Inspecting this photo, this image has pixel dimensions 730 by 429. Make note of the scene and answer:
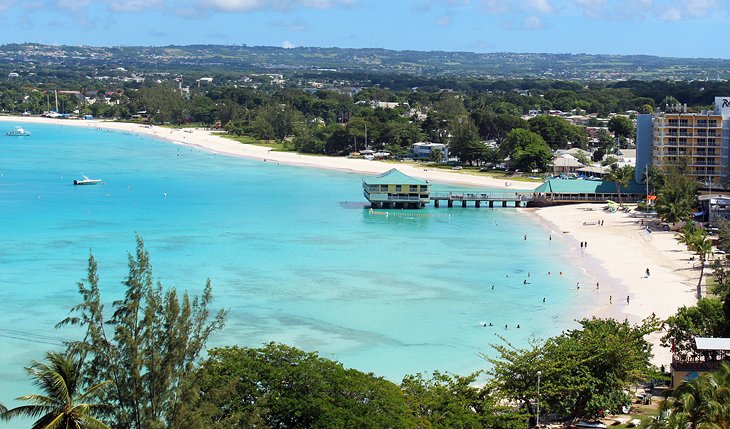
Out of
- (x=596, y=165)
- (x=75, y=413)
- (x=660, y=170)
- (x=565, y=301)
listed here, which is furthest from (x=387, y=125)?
(x=75, y=413)

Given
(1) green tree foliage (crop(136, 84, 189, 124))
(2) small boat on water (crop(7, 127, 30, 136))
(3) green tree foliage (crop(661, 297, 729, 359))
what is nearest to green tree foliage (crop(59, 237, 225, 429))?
(3) green tree foliage (crop(661, 297, 729, 359))

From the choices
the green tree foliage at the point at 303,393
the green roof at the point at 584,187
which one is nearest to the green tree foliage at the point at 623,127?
the green roof at the point at 584,187

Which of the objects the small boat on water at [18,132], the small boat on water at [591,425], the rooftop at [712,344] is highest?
the small boat on water at [18,132]

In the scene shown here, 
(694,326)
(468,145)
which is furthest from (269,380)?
(468,145)

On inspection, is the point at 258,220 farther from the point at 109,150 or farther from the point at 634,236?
the point at 109,150

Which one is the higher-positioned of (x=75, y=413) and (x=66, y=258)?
(x=75, y=413)

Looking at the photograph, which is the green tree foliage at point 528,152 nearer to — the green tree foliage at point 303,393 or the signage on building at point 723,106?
the signage on building at point 723,106
